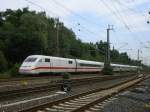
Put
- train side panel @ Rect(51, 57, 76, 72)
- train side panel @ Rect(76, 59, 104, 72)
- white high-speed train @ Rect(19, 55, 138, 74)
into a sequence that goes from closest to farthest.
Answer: white high-speed train @ Rect(19, 55, 138, 74), train side panel @ Rect(51, 57, 76, 72), train side panel @ Rect(76, 59, 104, 72)

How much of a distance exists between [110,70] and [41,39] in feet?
45.5

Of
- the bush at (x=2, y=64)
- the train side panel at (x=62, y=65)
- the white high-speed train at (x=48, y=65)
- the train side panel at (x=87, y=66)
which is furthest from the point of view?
the train side panel at (x=87, y=66)

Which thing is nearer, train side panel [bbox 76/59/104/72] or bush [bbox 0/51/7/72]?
bush [bbox 0/51/7/72]

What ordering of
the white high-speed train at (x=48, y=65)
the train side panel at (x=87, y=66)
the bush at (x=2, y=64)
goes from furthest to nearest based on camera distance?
1. the train side panel at (x=87, y=66)
2. the bush at (x=2, y=64)
3. the white high-speed train at (x=48, y=65)

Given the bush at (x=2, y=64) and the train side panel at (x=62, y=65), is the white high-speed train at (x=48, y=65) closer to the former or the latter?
the train side panel at (x=62, y=65)

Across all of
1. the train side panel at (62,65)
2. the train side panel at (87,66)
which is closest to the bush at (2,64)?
the train side panel at (62,65)

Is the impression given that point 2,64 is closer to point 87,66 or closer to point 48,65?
point 87,66

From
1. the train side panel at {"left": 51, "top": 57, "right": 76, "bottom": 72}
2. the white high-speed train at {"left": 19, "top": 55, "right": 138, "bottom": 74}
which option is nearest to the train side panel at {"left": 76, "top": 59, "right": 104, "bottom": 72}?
the white high-speed train at {"left": 19, "top": 55, "right": 138, "bottom": 74}

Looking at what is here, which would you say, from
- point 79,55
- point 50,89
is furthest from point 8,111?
point 79,55

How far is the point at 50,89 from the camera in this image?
25469 millimetres

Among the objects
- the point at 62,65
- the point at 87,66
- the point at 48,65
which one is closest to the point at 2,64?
the point at 62,65

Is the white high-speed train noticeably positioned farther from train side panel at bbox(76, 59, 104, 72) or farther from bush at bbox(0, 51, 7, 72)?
bush at bbox(0, 51, 7, 72)

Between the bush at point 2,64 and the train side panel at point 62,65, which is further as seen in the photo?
the bush at point 2,64

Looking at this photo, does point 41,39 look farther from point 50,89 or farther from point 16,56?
point 50,89
